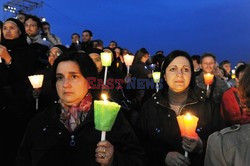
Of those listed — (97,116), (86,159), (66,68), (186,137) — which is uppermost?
(66,68)

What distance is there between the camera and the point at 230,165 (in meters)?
1.80

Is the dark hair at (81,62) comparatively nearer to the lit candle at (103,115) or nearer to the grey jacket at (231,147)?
the lit candle at (103,115)

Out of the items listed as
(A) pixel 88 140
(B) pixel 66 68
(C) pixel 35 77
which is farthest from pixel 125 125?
(C) pixel 35 77

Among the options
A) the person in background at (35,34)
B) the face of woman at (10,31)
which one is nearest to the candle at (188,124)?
the face of woman at (10,31)

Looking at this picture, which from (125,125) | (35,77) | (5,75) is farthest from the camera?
(35,77)

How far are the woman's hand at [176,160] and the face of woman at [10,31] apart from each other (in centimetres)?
290

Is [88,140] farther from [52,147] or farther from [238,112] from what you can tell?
[238,112]

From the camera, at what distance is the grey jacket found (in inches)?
69.0

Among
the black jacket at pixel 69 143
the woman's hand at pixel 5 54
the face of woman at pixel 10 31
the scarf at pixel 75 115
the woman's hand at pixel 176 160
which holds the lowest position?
the woman's hand at pixel 176 160

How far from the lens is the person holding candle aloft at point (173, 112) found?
3.34m

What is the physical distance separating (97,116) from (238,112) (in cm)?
263

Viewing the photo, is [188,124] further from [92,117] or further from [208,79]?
[208,79]

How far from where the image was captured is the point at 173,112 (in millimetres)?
3408

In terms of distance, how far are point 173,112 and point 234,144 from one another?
1.63 meters
